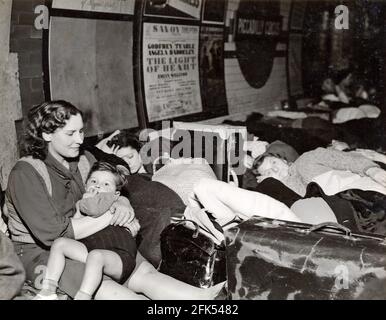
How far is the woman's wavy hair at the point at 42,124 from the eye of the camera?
3.31 m

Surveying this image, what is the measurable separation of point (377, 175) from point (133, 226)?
2.25m

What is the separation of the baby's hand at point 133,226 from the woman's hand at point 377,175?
2184 millimetres

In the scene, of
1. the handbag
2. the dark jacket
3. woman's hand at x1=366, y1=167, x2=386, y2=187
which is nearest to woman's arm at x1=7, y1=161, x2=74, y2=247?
the dark jacket

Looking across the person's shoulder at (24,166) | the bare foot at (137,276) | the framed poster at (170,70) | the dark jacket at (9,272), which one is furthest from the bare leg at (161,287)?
the framed poster at (170,70)

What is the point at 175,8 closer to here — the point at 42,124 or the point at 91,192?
the point at 42,124

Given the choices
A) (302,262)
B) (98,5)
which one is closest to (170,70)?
(98,5)

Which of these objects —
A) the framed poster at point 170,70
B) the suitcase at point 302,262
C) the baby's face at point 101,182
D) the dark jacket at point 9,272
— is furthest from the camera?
the framed poster at point 170,70

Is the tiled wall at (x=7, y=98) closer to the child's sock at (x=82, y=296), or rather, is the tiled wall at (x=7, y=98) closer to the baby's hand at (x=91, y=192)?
the baby's hand at (x=91, y=192)

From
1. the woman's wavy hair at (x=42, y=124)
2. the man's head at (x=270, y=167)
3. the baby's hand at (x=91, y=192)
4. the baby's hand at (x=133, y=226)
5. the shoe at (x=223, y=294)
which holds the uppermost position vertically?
the woman's wavy hair at (x=42, y=124)

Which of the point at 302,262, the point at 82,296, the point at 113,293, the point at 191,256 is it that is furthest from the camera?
the point at 191,256

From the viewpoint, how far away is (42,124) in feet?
11.0

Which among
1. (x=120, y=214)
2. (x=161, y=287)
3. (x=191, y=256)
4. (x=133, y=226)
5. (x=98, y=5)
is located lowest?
(x=161, y=287)

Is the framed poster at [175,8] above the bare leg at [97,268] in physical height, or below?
above
